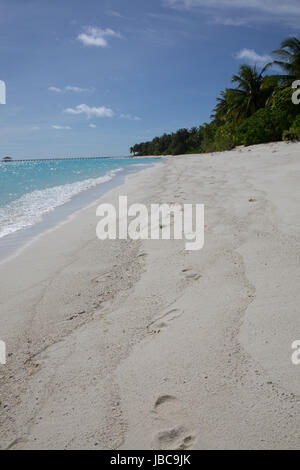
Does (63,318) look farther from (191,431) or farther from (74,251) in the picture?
(74,251)

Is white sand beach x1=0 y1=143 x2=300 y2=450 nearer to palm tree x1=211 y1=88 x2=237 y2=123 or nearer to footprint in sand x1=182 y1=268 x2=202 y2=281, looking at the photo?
footprint in sand x1=182 y1=268 x2=202 y2=281

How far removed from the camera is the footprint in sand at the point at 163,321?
5.90 ft

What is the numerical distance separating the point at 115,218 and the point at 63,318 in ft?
9.71

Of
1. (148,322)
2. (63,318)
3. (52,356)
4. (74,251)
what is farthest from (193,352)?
(74,251)

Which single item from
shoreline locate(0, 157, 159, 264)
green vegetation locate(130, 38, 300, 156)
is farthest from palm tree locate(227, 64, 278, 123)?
shoreline locate(0, 157, 159, 264)

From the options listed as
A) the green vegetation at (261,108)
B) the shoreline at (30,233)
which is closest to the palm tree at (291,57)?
the green vegetation at (261,108)

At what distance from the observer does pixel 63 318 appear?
205 cm

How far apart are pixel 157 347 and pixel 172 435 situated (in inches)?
19.8

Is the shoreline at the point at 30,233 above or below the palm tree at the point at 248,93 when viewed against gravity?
below

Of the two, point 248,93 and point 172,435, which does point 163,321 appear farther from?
point 248,93

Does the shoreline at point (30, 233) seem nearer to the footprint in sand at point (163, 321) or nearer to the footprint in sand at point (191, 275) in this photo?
the footprint in sand at point (191, 275)

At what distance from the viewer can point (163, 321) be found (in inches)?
73.5
